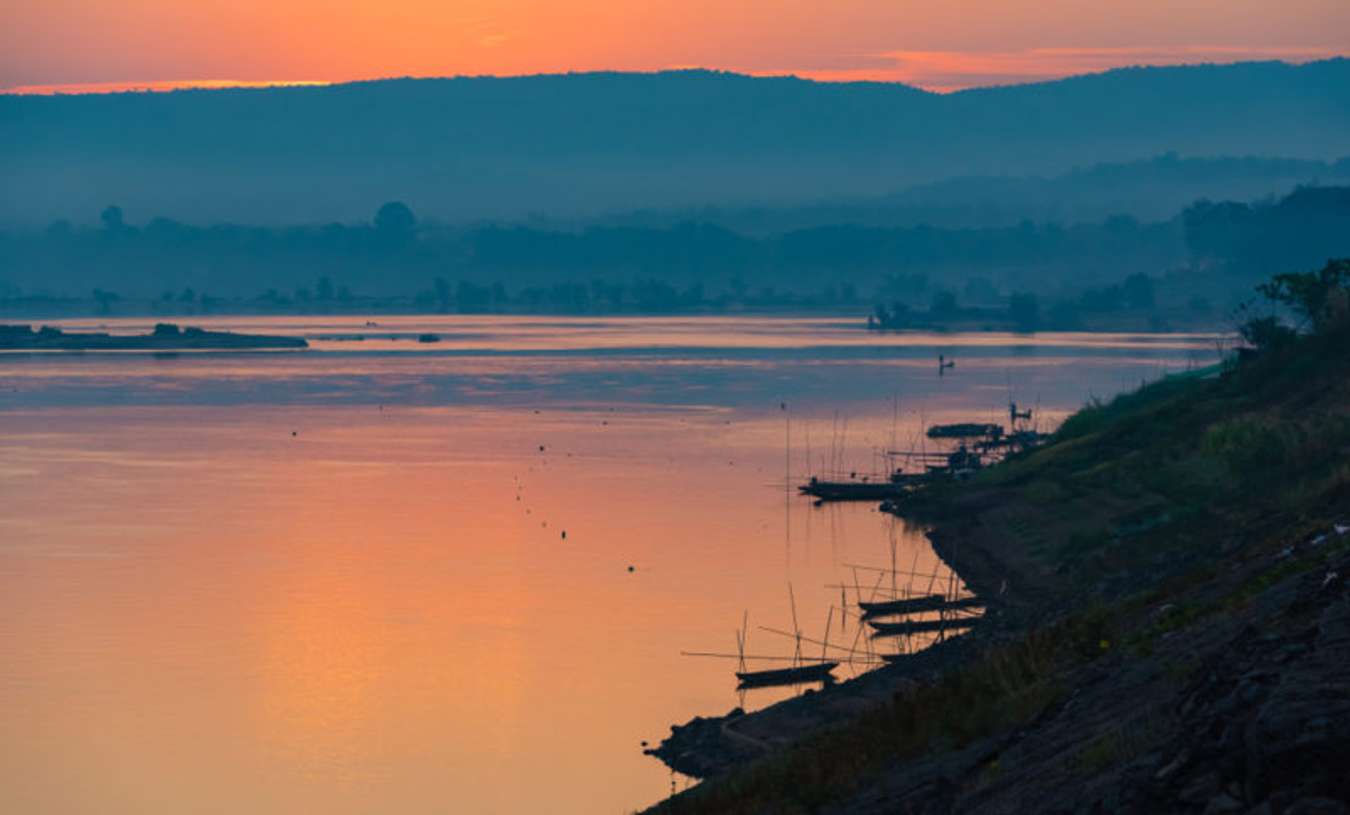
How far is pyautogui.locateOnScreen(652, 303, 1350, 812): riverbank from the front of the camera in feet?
39.3

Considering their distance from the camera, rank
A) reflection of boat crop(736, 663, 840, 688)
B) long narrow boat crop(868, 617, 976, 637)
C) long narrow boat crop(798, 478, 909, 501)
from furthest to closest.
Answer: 1. long narrow boat crop(798, 478, 909, 501)
2. long narrow boat crop(868, 617, 976, 637)
3. reflection of boat crop(736, 663, 840, 688)

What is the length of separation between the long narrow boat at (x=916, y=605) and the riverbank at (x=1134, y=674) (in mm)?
849

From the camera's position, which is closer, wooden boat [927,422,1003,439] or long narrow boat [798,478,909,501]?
long narrow boat [798,478,909,501]

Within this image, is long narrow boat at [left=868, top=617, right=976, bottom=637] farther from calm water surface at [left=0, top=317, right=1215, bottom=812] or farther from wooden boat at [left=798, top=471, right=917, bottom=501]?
wooden boat at [left=798, top=471, right=917, bottom=501]

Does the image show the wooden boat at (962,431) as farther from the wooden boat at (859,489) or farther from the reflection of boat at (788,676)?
the reflection of boat at (788,676)

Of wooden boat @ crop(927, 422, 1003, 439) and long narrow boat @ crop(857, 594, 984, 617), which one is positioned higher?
wooden boat @ crop(927, 422, 1003, 439)

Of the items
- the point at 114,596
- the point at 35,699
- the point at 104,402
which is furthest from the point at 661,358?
the point at 35,699

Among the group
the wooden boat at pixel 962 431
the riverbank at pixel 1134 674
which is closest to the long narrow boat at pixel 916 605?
the riverbank at pixel 1134 674

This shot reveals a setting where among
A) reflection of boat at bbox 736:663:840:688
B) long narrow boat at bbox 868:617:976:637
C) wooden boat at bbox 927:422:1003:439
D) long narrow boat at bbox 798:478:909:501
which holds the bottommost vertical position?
reflection of boat at bbox 736:663:840:688

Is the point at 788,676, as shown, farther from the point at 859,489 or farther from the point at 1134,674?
the point at 859,489

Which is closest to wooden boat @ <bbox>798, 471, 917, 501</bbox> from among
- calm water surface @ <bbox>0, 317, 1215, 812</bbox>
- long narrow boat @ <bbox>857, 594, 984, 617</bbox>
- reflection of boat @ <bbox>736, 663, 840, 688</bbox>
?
calm water surface @ <bbox>0, 317, 1215, 812</bbox>

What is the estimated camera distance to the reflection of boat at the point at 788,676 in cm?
3578

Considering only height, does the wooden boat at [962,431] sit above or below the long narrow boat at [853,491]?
above

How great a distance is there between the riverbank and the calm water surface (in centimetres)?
466
